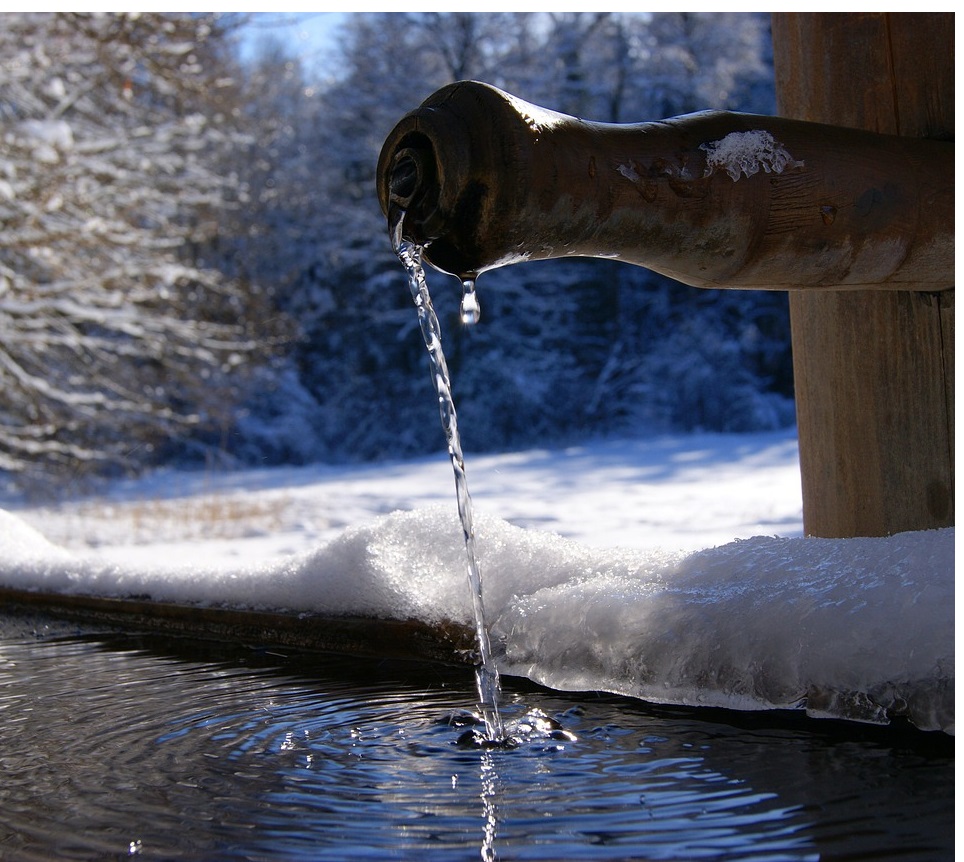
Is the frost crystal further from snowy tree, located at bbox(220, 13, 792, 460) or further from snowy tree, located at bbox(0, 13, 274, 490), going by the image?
snowy tree, located at bbox(220, 13, 792, 460)

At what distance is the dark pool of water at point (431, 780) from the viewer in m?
1.02

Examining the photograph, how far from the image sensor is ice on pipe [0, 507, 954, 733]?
50.9 inches

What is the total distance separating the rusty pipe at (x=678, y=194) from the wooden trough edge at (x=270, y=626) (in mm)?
741

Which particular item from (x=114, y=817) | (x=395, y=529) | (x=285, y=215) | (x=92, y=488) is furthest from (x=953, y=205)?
(x=285, y=215)

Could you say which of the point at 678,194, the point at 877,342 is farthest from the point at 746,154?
the point at 877,342

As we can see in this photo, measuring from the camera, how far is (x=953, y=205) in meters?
1.57

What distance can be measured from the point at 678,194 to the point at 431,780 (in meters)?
0.72

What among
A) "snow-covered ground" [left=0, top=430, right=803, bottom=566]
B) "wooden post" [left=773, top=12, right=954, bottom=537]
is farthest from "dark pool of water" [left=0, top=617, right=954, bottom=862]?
"snow-covered ground" [left=0, top=430, right=803, bottom=566]

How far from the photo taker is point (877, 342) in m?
1.96

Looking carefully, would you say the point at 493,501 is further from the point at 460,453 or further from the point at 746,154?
the point at 746,154

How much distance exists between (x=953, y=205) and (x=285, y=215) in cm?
1852

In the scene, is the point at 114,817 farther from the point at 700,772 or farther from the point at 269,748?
the point at 700,772

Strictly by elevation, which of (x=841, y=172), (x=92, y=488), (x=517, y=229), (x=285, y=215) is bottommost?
(x=92, y=488)

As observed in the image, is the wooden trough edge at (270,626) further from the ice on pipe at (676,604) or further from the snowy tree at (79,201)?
the snowy tree at (79,201)
